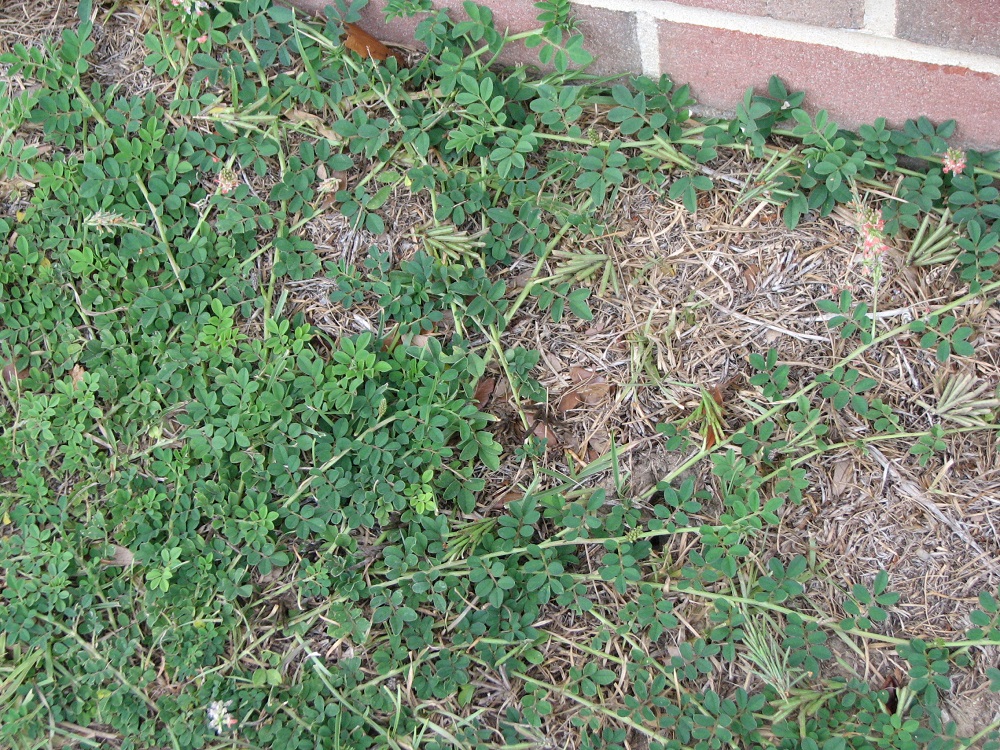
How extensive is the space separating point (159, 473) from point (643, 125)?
1720 millimetres

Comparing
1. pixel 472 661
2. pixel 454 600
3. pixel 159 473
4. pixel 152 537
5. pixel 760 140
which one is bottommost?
pixel 472 661

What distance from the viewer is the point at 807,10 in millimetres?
2006

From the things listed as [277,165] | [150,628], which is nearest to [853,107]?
[277,165]

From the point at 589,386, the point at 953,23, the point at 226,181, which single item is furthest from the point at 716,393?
the point at 226,181

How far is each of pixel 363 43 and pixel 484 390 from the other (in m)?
1.09

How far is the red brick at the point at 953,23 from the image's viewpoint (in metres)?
1.90

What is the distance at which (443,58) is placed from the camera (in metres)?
2.20

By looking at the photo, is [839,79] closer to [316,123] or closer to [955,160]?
[955,160]

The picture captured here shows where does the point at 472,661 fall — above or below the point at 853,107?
below

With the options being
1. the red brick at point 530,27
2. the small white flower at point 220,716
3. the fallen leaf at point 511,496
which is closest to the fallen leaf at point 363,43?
the red brick at point 530,27

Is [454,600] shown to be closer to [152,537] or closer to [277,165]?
[152,537]

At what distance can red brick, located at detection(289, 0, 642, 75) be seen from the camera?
2180mm

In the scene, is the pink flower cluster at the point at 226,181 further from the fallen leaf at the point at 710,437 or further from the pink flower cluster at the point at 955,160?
the pink flower cluster at the point at 955,160

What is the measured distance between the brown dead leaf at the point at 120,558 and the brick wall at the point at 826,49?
6.15ft
